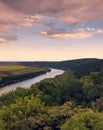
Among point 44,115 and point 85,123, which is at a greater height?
point 85,123

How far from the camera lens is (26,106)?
6756 centimetres

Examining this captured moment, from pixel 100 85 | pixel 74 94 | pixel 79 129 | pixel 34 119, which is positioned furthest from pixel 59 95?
pixel 79 129

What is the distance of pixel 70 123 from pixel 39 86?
50.4m

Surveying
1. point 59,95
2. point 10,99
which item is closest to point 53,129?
point 10,99

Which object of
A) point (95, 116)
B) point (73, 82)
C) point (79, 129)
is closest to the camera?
point (79, 129)

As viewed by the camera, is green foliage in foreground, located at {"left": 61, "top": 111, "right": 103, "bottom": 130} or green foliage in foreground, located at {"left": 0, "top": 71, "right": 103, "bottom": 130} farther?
green foliage in foreground, located at {"left": 0, "top": 71, "right": 103, "bottom": 130}

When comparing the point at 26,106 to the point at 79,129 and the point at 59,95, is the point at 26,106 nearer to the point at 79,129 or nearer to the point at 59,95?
the point at 79,129

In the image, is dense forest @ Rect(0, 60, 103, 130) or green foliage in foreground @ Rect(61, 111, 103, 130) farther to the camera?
dense forest @ Rect(0, 60, 103, 130)

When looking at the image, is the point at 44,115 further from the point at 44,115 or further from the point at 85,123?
the point at 85,123

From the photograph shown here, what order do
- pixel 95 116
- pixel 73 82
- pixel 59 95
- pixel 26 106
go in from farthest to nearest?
pixel 73 82 < pixel 59 95 < pixel 26 106 < pixel 95 116

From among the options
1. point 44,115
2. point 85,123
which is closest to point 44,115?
point 44,115

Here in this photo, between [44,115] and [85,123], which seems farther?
[44,115]

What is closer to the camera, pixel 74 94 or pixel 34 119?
pixel 34 119

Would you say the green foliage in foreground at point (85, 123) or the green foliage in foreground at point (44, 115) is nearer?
the green foliage in foreground at point (85, 123)
